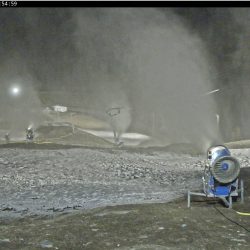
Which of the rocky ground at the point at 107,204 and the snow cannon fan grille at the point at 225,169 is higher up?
the snow cannon fan grille at the point at 225,169

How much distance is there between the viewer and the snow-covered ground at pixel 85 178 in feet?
32.8

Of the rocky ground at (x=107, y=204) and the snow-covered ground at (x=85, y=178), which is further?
the snow-covered ground at (x=85, y=178)

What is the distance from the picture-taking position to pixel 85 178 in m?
12.9

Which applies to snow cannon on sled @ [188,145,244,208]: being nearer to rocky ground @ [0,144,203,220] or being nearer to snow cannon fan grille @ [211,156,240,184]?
snow cannon fan grille @ [211,156,240,184]

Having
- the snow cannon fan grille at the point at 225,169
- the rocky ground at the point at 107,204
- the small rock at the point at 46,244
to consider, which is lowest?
the small rock at the point at 46,244

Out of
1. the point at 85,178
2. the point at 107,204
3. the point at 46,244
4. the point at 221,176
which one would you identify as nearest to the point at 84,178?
the point at 85,178

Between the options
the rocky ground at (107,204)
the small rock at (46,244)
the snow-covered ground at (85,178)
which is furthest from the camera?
the snow-covered ground at (85,178)

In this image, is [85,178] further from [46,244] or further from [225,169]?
[46,244]

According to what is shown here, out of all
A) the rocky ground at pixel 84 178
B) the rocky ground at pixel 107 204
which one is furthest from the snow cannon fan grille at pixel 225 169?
the rocky ground at pixel 84 178

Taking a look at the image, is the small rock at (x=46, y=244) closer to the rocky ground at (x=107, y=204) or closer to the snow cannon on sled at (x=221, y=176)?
the rocky ground at (x=107, y=204)

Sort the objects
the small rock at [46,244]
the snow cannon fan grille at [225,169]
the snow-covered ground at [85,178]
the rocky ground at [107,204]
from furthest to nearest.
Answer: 1. the snow-covered ground at [85,178]
2. the snow cannon fan grille at [225,169]
3. the rocky ground at [107,204]
4. the small rock at [46,244]

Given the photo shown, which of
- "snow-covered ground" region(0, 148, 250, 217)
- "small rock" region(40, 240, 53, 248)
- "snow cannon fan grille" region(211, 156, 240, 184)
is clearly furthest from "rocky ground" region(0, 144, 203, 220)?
"small rock" region(40, 240, 53, 248)

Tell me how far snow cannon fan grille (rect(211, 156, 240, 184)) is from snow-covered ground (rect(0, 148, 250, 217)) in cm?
208

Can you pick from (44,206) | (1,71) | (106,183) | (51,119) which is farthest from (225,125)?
(1,71)
